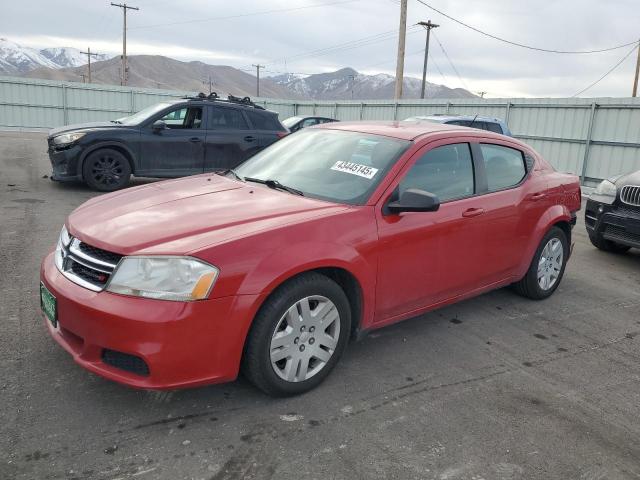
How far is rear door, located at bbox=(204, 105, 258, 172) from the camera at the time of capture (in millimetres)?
9773

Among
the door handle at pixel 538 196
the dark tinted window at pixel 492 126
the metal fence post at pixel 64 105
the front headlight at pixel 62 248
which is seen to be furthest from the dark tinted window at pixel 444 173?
the metal fence post at pixel 64 105

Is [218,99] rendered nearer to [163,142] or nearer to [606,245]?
[163,142]

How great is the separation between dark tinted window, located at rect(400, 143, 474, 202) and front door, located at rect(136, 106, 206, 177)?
6.52 metres

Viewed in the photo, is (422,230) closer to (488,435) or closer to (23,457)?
(488,435)

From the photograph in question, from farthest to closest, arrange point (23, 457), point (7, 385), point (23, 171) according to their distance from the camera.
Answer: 1. point (23, 171)
2. point (7, 385)
3. point (23, 457)

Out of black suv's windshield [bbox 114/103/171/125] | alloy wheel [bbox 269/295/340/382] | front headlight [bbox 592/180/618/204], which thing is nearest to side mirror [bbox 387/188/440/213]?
alloy wheel [bbox 269/295/340/382]

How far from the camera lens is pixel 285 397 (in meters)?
3.06

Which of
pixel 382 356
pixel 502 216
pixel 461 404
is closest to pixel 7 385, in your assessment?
pixel 382 356

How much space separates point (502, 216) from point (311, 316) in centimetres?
200

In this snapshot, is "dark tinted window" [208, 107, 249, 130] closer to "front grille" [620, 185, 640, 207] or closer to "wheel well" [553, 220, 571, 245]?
"front grille" [620, 185, 640, 207]

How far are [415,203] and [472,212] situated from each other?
0.87 m

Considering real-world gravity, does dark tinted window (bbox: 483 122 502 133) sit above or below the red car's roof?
above

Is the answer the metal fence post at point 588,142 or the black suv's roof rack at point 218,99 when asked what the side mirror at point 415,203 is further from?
the metal fence post at point 588,142

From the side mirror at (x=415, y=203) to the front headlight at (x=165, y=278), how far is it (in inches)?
50.8
